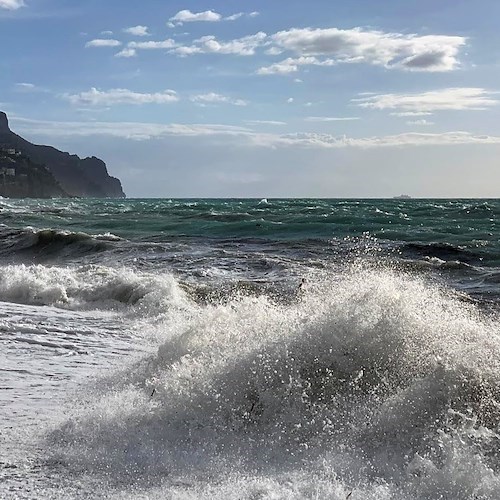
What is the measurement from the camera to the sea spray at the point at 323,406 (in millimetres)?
3725

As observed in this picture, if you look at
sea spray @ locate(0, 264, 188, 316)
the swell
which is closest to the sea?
sea spray @ locate(0, 264, 188, 316)

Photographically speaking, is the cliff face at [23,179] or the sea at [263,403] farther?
the cliff face at [23,179]

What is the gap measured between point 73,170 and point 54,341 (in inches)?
6895

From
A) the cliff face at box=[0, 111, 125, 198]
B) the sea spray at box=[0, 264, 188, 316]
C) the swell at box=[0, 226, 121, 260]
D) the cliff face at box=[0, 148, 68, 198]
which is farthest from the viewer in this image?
the cliff face at box=[0, 111, 125, 198]

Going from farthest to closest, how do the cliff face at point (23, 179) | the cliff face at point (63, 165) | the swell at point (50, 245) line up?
1. the cliff face at point (63, 165)
2. the cliff face at point (23, 179)
3. the swell at point (50, 245)

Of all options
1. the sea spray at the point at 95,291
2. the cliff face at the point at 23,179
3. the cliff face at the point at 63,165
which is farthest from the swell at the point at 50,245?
the cliff face at the point at 63,165

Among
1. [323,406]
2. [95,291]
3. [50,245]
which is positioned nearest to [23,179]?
[50,245]

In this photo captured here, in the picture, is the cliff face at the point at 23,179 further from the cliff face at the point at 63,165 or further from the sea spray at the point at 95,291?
the sea spray at the point at 95,291

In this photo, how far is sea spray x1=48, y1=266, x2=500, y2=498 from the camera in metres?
3.72

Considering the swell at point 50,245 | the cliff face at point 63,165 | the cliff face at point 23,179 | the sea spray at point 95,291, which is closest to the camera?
the sea spray at point 95,291

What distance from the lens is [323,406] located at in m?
4.51

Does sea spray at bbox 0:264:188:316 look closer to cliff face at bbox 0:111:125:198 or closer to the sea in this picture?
the sea

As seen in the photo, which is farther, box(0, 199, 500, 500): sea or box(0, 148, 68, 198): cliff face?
box(0, 148, 68, 198): cliff face

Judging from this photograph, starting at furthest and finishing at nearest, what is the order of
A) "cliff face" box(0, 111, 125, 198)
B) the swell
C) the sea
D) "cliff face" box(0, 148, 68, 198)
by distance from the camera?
"cliff face" box(0, 111, 125, 198)
"cliff face" box(0, 148, 68, 198)
the swell
the sea
